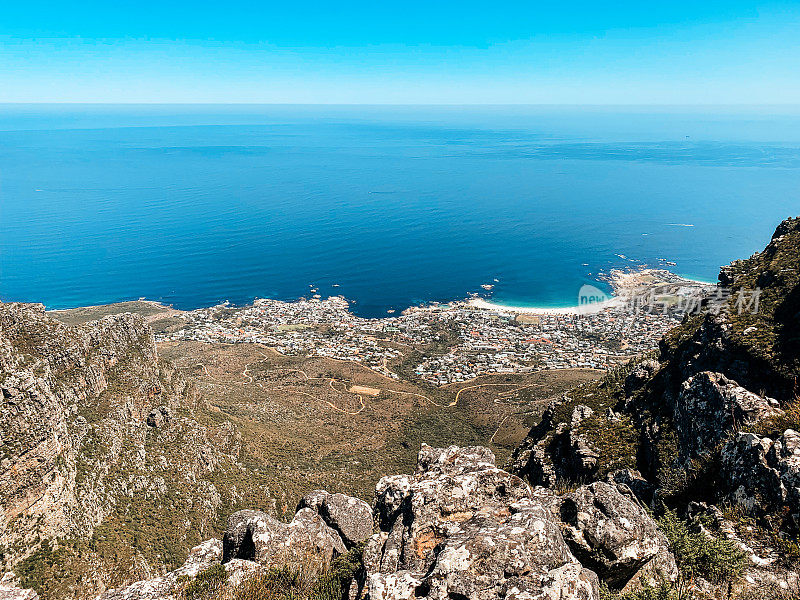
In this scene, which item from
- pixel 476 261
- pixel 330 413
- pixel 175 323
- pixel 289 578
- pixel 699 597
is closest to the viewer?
pixel 699 597

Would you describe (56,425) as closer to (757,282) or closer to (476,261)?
(757,282)

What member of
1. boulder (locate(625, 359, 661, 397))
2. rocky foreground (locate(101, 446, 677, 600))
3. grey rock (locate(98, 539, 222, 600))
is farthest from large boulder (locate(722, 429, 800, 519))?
boulder (locate(625, 359, 661, 397))

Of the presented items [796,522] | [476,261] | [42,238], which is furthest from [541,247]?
[42,238]

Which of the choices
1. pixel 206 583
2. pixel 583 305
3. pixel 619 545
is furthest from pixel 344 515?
pixel 583 305

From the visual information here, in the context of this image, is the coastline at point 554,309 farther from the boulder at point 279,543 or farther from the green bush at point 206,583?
the green bush at point 206,583

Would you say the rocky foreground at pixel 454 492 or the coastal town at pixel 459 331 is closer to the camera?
the rocky foreground at pixel 454 492

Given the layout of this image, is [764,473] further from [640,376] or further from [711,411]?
[640,376]

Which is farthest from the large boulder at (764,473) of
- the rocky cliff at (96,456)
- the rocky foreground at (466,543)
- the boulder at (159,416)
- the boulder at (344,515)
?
the boulder at (159,416)
